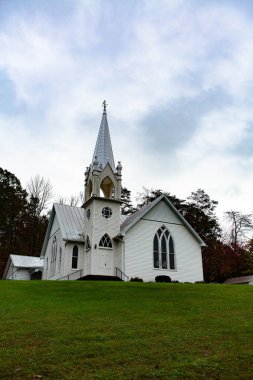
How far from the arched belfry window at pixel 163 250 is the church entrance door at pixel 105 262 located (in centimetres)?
338

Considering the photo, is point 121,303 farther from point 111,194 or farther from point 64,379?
point 111,194

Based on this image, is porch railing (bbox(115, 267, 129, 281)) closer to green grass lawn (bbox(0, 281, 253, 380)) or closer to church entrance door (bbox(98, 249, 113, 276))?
church entrance door (bbox(98, 249, 113, 276))

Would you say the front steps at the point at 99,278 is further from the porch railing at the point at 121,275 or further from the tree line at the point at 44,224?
the tree line at the point at 44,224

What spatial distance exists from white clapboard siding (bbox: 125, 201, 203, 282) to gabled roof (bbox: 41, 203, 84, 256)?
4340 millimetres

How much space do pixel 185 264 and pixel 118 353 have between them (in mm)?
21934

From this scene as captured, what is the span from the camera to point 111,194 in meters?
30.5

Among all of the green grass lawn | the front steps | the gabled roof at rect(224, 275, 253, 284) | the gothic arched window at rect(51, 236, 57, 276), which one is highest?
the gothic arched window at rect(51, 236, 57, 276)

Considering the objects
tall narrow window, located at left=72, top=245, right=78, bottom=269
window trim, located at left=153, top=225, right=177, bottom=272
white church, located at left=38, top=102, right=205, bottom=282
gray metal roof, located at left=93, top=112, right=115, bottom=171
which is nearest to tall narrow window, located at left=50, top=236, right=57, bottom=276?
white church, located at left=38, top=102, right=205, bottom=282

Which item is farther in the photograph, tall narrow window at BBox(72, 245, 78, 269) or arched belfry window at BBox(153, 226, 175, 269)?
tall narrow window at BBox(72, 245, 78, 269)

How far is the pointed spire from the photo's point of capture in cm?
3116

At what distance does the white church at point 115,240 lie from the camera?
27328 mm

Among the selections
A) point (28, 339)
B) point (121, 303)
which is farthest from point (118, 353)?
point (121, 303)

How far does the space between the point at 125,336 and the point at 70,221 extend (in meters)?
22.5

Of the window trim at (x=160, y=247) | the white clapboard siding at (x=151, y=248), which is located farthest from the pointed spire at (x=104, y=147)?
the window trim at (x=160, y=247)
